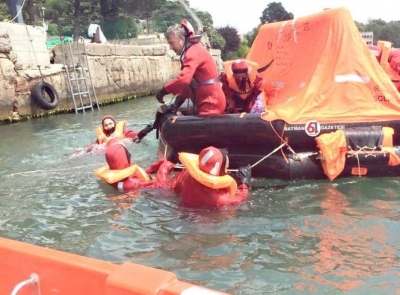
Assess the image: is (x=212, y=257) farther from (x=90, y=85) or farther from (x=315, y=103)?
(x=90, y=85)

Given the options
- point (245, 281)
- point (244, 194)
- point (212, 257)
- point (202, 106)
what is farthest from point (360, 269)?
point (202, 106)

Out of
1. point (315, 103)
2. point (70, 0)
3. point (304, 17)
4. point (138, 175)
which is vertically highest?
point (70, 0)

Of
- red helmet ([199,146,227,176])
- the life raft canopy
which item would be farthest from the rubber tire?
red helmet ([199,146,227,176])

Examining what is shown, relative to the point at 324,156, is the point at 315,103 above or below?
above

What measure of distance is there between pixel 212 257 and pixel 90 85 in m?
14.3

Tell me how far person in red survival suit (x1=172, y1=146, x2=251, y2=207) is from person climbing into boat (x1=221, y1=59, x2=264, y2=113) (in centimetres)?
166

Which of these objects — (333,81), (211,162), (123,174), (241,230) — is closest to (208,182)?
(211,162)

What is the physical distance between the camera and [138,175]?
5.91 metres

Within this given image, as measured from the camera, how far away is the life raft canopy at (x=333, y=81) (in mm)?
6219

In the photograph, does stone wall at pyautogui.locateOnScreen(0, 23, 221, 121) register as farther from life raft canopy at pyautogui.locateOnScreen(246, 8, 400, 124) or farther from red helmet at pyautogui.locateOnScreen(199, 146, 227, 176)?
red helmet at pyautogui.locateOnScreen(199, 146, 227, 176)

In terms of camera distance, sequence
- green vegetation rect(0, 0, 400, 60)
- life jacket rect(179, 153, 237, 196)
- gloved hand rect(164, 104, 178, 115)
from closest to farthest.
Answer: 1. life jacket rect(179, 153, 237, 196)
2. gloved hand rect(164, 104, 178, 115)
3. green vegetation rect(0, 0, 400, 60)

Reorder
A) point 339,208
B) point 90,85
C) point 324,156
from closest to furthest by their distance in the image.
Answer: point 339,208 < point 324,156 < point 90,85

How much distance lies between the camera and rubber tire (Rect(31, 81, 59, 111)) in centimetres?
1446

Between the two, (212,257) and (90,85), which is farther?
(90,85)
